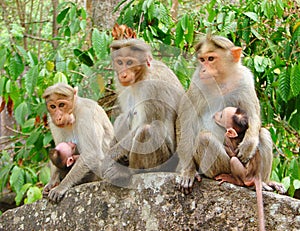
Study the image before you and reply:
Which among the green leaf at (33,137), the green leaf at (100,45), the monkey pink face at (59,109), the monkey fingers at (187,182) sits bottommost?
the green leaf at (33,137)

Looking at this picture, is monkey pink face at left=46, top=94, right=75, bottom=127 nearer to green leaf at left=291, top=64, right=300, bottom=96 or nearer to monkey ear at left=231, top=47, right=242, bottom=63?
monkey ear at left=231, top=47, right=242, bottom=63

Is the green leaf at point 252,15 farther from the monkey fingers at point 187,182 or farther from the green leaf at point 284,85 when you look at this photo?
the monkey fingers at point 187,182

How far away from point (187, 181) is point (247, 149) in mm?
524

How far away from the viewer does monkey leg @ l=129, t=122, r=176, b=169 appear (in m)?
4.55

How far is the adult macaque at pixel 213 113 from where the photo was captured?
420cm

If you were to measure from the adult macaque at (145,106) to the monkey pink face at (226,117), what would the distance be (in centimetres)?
50

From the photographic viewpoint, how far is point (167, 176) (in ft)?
13.9

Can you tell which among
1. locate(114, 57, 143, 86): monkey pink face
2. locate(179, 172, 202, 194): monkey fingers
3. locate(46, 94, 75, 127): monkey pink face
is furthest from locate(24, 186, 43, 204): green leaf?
locate(179, 172, 202, 194): monkey fingers

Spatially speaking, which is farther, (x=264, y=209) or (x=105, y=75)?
(x=105, y=75)

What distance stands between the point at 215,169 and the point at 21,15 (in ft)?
30.1

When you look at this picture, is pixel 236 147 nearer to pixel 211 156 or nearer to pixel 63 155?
pixel 211 156

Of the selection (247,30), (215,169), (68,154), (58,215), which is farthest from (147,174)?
(247,30)

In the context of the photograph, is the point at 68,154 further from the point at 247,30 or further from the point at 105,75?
the point at 247,30

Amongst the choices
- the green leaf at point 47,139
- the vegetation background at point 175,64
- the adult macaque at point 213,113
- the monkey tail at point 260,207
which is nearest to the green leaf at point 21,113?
the vegetation background at point 175,64
